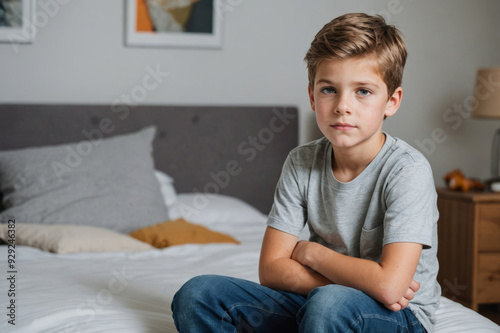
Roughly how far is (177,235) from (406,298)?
121 centimetres

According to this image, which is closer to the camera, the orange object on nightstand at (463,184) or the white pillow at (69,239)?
the white pillow at (69,239)

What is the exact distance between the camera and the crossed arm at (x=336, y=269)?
45.0 inches

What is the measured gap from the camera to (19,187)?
2393 millimetres

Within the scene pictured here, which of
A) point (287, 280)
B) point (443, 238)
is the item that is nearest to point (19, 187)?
point (287, 280)

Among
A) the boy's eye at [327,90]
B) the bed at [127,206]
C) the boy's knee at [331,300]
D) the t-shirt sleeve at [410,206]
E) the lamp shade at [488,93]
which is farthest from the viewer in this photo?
the lamp shade at [488,93]

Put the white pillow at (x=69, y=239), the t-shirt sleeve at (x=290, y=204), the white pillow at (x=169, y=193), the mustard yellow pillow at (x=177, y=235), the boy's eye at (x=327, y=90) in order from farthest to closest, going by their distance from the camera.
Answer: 1. the white pillow at (x=169, y=193)
2. the mustard yellow pillow at (x=177, y=235)
3. the white pillow at (x=69, y=239)
4. the t-shirt sleeve at (x=290, y=204)
5. the boy's eye at (x=327, y=90)

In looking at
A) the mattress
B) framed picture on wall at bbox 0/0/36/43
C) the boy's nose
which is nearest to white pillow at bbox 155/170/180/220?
the mattress

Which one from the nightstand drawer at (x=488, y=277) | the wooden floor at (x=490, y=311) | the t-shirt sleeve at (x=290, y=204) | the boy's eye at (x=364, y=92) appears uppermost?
the boy's eye at (x=364, y=92)

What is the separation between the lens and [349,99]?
4.10 ft

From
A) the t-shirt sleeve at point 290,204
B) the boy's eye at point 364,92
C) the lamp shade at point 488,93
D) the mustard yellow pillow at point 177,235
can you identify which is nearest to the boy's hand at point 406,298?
the t-shirt sleeve at point 290,204

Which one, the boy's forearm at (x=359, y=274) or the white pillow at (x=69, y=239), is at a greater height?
the boy's forearm at (x=359, y=274)

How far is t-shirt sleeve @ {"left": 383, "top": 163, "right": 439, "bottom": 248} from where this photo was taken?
1.18 meters

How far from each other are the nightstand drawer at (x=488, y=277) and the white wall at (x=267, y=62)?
82 centimetres

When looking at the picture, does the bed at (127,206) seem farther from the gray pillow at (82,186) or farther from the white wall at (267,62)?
the white wall at (267,62)
